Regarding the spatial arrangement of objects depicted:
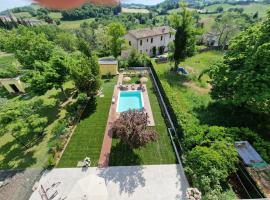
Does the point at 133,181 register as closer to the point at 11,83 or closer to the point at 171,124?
the point at 171,124

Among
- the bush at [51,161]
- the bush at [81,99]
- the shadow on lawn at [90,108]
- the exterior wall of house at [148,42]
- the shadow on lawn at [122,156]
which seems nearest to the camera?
the bush at [51,161]

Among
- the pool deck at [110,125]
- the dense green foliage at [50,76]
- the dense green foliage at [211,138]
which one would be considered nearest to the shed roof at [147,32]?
the pool deck at [110,125]

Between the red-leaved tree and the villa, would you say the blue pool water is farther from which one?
the villa

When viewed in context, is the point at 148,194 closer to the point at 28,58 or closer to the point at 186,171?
the point at 186,171

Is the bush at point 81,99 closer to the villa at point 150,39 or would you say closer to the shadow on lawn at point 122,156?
the shadow on lawn at point 122,156

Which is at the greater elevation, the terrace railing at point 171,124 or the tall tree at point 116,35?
the tall tree at point 116,35

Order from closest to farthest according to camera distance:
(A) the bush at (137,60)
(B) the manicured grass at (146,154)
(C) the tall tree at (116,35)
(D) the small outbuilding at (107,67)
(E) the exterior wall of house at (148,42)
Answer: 1. (B) the manicured grass at (146,154)
2. (D) the small outbuilding at (107,67)
3. (A) the bush at (137,60)
4. (C) the tall tree at (116,35)
5. (E) the exterior wall of house at (148,42)

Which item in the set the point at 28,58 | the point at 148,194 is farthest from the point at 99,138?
the point at 28,58

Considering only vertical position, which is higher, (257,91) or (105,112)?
(257,91)

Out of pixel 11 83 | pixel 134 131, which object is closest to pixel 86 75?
pixel 134 131
